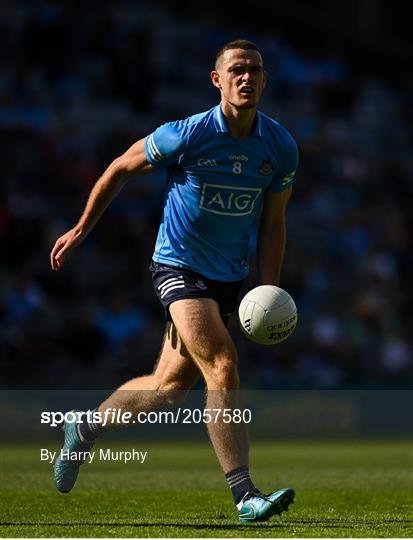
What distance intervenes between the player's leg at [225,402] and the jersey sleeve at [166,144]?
0.90m

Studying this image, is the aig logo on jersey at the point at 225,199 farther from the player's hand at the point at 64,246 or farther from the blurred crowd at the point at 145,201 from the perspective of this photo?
the blurred crowd at the point at 145,201

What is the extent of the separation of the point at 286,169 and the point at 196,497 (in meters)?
2.44

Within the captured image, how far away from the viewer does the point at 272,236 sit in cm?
804

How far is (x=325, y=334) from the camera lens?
65.3ft

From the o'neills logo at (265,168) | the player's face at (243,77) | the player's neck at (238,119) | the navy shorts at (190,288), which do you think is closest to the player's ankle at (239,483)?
the navy shorts at (190,288)

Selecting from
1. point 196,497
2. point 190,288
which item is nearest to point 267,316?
point 190,288

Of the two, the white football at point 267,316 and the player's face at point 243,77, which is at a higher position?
the player's face at point 243,77

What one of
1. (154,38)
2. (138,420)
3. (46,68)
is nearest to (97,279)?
(46,68)

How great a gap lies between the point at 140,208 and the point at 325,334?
335 centimetres

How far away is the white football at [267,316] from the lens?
750 centimetres

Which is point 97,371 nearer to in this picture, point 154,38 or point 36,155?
point 36,155

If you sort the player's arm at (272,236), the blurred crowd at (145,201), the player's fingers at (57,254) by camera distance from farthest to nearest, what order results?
1. the blurred crowd at (145,201)
2. the player's arm at (272,236)
3. the player's fingers at (57,254)

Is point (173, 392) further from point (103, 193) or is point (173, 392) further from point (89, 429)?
point (103, 193)

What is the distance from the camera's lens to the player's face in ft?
24.8
